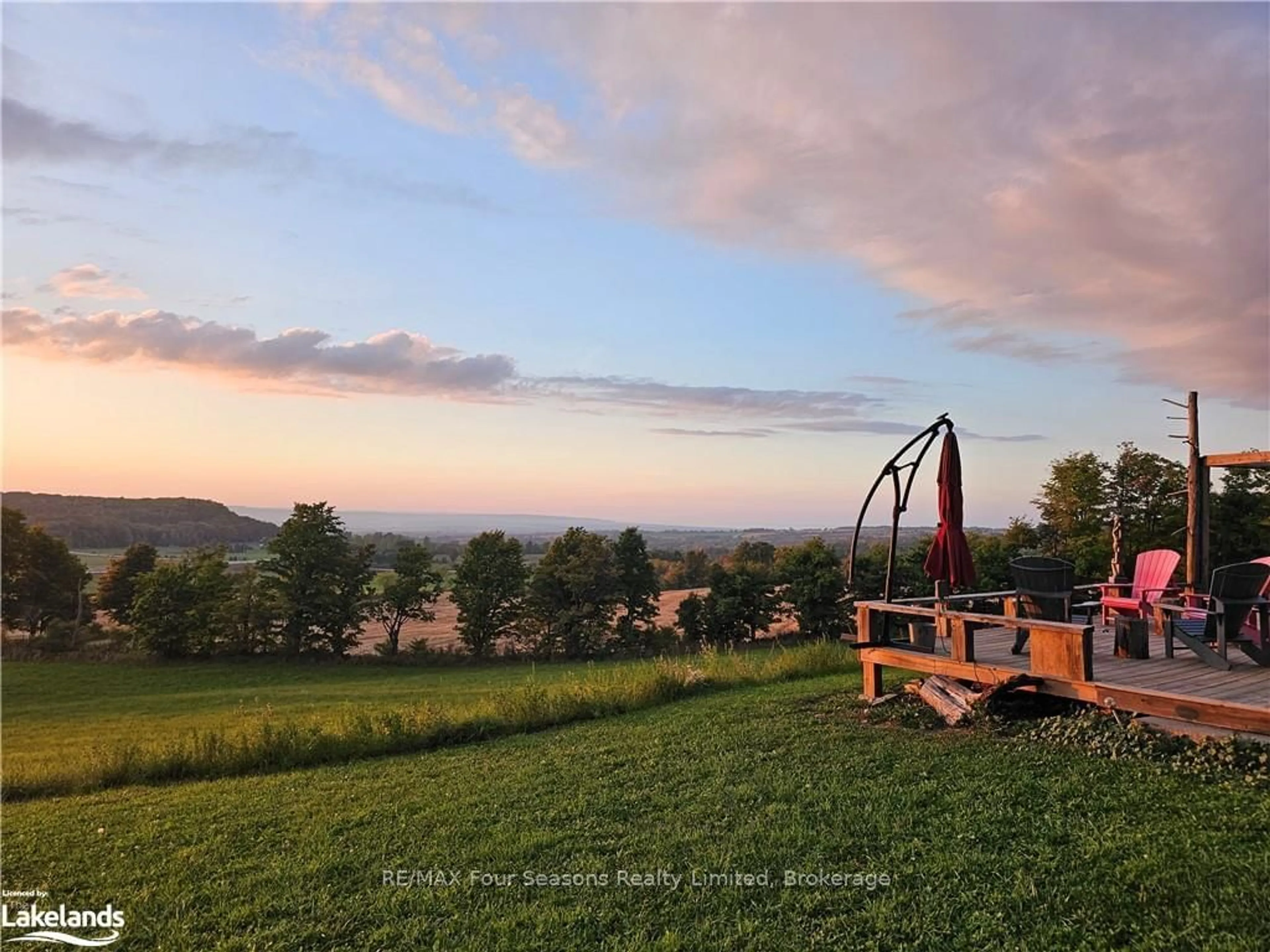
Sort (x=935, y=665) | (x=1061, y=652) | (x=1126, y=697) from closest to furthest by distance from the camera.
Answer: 1. (x=1126, y=697)
2. (x=1061, y=652)
3. (x=935, y=665)

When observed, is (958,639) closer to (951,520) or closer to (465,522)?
(951,520)

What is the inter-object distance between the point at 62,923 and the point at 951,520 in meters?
7.14

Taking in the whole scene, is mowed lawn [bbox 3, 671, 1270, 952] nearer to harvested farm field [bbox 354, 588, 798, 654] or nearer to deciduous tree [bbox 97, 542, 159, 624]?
harvested farm field [bbox 354, 588, 798, 654]

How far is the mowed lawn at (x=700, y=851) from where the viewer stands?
3.25 metres

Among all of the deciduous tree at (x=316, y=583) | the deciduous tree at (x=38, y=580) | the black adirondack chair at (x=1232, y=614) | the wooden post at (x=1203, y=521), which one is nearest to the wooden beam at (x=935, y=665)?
the black adirondack chair at (x=1232, y=614)

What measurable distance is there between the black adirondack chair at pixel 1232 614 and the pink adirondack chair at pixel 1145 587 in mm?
499

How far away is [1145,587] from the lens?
305 inches

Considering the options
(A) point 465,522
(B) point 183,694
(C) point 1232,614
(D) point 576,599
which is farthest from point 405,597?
(A) point 465,522

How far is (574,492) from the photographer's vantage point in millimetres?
34438

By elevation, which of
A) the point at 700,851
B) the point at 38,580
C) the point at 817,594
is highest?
the point at 700,851

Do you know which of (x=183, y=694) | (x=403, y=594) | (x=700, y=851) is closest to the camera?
(x=700, y=851)

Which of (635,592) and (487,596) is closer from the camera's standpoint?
(635,592)

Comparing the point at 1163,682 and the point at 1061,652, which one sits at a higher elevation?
the point at 1061,652

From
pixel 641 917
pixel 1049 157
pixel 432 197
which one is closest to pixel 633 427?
pixel 432 197
